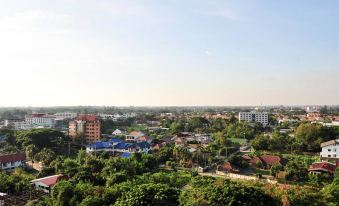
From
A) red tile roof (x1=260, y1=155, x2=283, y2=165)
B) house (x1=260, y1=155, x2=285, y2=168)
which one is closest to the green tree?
red tile roof (x1=260, y1=155, x2=283, y2=165)

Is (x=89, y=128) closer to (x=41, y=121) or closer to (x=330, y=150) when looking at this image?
(x=41, y=121)

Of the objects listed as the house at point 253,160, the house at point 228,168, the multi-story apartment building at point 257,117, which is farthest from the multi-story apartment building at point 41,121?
the house at point 228,168

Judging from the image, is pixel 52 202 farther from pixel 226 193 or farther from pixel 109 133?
pixel 109 133

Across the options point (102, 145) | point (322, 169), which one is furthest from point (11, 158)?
point (322, 169)

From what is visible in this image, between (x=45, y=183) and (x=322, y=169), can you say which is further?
(x=322, y=169)

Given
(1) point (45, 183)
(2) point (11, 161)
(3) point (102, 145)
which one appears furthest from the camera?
(3) point (102, 145)
